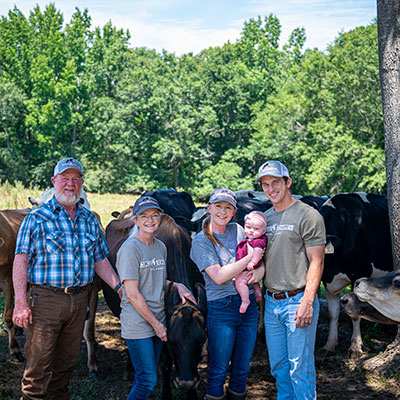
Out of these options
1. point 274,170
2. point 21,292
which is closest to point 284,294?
point 274,170

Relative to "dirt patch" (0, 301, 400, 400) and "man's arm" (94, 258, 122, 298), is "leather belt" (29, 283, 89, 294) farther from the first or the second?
"dirt patch" (0, 301, 400, 400)

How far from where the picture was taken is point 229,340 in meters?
3.98

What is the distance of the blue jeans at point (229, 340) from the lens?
13.0 ft

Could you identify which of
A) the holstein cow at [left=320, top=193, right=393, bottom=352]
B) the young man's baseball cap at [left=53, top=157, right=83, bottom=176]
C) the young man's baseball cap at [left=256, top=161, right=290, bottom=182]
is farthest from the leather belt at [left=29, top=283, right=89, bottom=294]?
the holstein cow at [left=320, top=193, right=393, bottom=352]

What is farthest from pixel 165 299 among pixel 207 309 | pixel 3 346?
pixel 3 346

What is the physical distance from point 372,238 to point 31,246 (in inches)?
191

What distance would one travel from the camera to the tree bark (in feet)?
17.8

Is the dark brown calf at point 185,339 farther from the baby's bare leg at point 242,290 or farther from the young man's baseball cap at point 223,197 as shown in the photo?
the young man's baseball cap at point 223,197

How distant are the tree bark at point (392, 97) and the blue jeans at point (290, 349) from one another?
2290mm

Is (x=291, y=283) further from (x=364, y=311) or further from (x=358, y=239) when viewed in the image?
(x=358, y=239)

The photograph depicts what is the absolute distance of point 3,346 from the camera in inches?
253

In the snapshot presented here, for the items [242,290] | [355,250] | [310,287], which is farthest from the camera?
[355,250]

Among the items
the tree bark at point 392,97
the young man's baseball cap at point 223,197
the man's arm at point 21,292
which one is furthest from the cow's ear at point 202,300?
the tree bark at point 392,97

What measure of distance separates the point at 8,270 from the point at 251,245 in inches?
154
